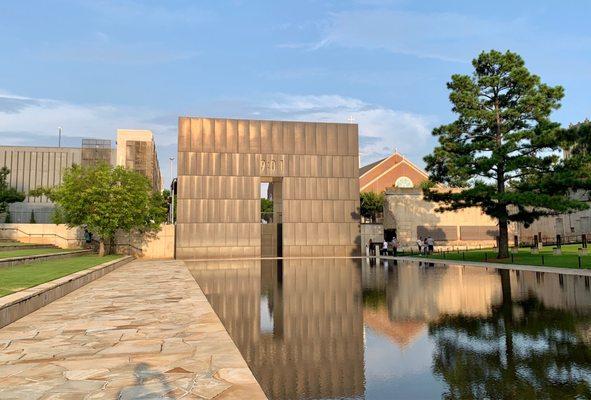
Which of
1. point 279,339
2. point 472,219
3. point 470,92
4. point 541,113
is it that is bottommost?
point 279,339

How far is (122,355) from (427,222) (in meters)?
50.0

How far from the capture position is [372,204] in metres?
69.3

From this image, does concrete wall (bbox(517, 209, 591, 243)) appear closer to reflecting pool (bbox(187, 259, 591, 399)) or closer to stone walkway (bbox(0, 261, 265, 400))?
reflecting pool (bbox(187, 259, 591, 399))

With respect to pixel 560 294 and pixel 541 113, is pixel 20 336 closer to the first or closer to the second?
pixel 560 294

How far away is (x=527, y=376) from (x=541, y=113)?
92.7 ft

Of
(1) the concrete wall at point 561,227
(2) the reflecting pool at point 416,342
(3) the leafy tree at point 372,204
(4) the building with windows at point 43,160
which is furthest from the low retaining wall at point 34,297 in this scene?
(4) the building with windows at point 43,160

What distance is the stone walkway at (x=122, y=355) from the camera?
16.2 ft

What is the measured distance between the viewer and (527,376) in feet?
17.9

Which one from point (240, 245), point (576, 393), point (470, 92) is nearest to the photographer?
point (576, 393)

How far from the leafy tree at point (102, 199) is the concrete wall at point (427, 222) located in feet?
91.7

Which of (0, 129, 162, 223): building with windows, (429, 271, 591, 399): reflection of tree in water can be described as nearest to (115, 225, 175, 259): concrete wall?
(0, 129, 162, 223): building with windows

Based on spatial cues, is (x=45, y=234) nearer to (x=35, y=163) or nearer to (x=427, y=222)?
(x=427, y=222)

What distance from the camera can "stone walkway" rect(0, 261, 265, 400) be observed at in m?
4.95

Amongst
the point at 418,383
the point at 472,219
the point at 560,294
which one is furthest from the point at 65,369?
the point at 472,219
